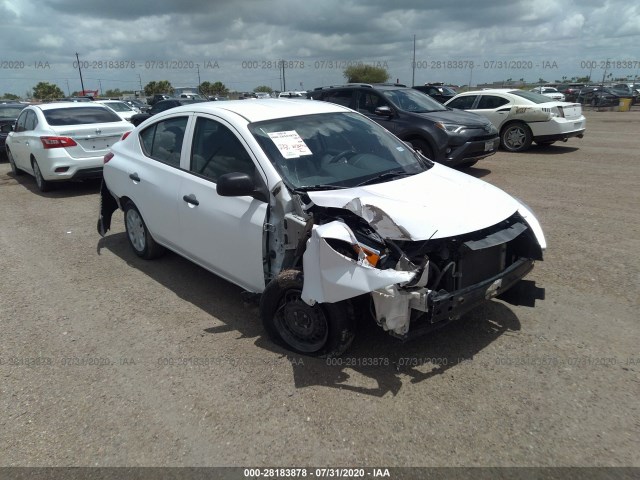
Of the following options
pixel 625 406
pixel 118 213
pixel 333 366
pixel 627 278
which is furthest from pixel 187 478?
pixel 118 213

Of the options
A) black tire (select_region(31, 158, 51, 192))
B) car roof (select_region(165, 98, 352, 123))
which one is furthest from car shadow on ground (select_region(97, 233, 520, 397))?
black tire (select_region(31, 158, 51, 192))

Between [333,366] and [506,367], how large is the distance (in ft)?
3.95

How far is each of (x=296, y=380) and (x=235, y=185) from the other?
1.44 meters

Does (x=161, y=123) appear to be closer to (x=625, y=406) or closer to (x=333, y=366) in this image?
(x=333, y=366)

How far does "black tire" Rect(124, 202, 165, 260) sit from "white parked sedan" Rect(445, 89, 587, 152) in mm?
10181

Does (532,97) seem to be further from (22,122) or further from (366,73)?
(366,73)

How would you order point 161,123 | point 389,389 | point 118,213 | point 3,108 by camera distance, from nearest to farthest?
point 389,389 < point 161,123 < point 118,213 < point 3,108

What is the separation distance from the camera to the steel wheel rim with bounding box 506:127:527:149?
495 inches

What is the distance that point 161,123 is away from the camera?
4984 millimetres

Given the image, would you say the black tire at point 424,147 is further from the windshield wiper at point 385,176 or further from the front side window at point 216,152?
the front side window at point 216,152

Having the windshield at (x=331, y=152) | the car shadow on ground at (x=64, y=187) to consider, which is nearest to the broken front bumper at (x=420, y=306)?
the windshield at (x=331, y=152)

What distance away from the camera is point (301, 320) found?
11.4 feet

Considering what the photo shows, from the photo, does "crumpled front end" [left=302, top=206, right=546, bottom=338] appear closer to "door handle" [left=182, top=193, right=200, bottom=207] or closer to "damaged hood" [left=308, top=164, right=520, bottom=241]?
"damaged hood" [left=308, top=164, right=520, bottom=241]

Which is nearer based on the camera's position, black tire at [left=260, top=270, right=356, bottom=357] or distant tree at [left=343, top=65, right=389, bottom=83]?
black tire at [left=260, top=270, right=356, bottom=357]
